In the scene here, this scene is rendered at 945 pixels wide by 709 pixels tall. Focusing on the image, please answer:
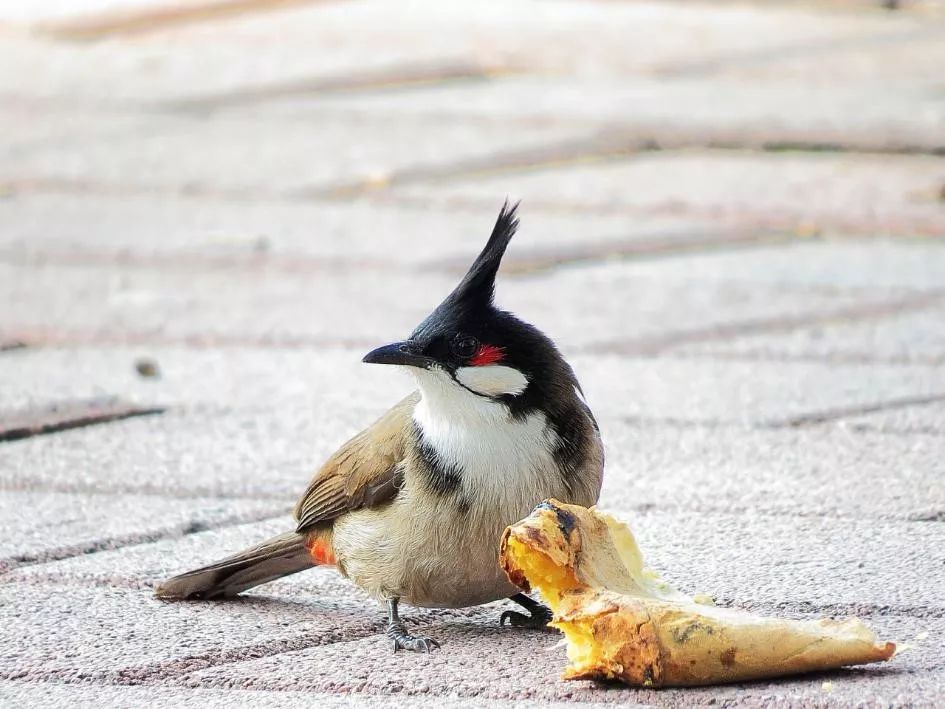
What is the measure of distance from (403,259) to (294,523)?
10.8 ft

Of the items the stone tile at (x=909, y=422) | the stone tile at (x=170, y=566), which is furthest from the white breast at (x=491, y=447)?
the stone tile at (x=909, y=422)

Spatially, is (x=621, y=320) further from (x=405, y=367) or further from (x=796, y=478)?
(x=405, y=367)

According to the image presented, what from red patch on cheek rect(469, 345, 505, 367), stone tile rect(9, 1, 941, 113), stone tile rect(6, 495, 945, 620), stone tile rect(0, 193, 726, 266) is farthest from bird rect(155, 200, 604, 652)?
stone tile rect(9, 1, 941, 113)

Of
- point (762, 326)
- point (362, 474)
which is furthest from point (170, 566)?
point (762, 326)

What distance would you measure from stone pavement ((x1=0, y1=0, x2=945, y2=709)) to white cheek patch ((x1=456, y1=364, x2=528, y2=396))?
53 centimetres

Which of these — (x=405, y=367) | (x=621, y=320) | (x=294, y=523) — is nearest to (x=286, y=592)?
(x=294, y=523)

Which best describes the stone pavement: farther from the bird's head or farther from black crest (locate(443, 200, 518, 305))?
black crest (locate(443, 200, 518, 305))

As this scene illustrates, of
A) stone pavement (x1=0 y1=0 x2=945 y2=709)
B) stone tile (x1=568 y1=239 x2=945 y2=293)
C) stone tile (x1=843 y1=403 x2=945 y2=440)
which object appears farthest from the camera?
stone tile (x1=568 y1=239 x2=945 y2=293)

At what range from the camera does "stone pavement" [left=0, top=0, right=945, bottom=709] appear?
3762mm

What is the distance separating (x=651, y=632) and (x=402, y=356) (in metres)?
0.82

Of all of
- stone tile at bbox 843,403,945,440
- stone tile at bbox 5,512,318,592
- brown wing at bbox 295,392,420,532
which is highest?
brown wing at bbox 295,392,420,532

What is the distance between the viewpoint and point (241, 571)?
13.1ft

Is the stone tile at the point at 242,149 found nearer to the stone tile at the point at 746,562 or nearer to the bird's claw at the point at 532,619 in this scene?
the stone tile at the point at 746,562

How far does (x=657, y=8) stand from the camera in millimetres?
14773
